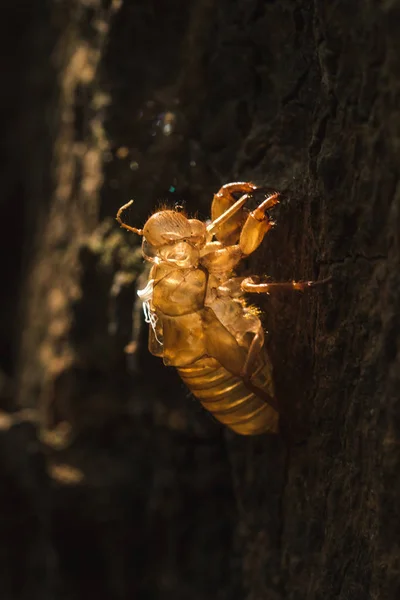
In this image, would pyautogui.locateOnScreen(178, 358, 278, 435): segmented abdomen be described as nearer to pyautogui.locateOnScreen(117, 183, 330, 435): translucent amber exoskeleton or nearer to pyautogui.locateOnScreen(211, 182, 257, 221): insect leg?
pyautogui.locateOnScreen(117, 183, 330, 435): translucent amber exoskeleton

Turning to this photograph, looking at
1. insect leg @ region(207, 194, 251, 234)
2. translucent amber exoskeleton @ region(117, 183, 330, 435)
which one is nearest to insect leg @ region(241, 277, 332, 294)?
translucent amber exoskeleton @ region(117, 183, 330, 435)

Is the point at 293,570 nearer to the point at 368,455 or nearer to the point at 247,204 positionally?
the point at 368,455

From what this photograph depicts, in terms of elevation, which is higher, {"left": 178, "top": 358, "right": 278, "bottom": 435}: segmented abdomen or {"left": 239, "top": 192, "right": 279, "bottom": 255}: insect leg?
{"left": 239, "top": 192, "right": 279, "bottom": 255}: insect leg

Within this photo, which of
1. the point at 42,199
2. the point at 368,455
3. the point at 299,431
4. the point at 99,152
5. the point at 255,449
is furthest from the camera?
the point at 42,199

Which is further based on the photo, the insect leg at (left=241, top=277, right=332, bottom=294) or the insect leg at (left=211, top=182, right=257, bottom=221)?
the insect leg at (left=211, top=182, right=257, bottom=221)

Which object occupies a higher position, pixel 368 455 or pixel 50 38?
pixel 50 38

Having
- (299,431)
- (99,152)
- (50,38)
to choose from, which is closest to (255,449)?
(299,431)
